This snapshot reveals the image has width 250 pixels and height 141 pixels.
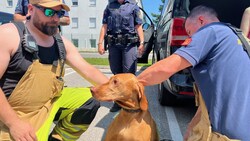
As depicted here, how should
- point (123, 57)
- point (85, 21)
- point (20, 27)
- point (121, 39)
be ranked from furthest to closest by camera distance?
point (85, 21), point (123, 57), point (121, 39), point (20, 27)

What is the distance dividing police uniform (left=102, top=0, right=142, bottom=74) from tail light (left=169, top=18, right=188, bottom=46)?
1.15 m

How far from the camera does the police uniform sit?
4.84m

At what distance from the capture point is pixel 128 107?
7.93ft

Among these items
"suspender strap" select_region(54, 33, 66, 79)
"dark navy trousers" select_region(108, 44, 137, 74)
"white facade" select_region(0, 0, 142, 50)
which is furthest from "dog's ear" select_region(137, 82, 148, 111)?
"white facade" select_region(0, 0, 142, 50)

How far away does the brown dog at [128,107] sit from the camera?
232 centimetres

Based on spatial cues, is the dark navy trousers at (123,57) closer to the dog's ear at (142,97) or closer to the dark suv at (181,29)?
the dark suv at (181,29)

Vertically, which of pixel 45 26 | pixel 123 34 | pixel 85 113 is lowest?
pixel 85 113

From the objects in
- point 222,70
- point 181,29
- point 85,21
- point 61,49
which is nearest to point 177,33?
point 181,29

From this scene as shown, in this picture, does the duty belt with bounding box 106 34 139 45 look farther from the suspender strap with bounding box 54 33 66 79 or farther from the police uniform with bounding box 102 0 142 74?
the suspender strap with bounding box 54 33 66 79

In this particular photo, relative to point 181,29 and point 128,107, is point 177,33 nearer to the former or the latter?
point 181,29

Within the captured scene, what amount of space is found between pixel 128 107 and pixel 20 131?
0.83m

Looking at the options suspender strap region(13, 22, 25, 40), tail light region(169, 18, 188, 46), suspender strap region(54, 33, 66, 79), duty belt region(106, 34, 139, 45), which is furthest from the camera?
duty belt region(106, 34, 139, 45)

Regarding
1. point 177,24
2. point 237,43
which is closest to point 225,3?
point 177,24

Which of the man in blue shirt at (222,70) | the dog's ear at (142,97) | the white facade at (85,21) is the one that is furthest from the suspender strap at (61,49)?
the white facade at (85,21)
